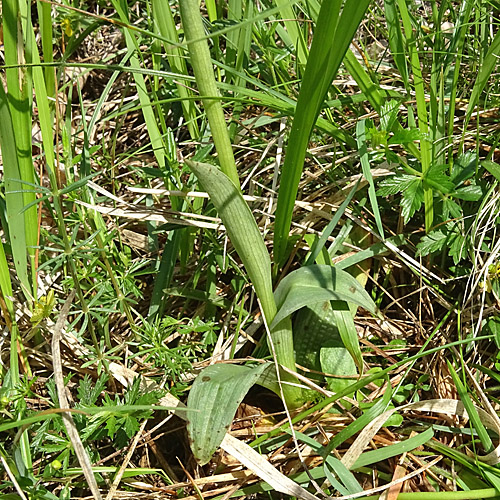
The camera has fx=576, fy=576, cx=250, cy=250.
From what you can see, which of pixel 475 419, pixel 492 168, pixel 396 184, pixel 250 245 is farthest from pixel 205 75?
pixel 475 419

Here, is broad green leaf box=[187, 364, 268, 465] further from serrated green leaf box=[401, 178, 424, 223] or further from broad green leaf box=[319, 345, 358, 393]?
serrated green leaf box=[401, 178, 424, 223]

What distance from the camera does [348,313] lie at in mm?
1410

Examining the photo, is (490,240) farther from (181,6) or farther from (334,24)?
(181,6)

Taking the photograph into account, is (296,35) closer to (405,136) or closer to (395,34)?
(395,34)

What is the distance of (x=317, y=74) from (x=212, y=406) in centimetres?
72

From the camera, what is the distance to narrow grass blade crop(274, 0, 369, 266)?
3.40 feet

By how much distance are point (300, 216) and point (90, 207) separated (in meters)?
0.61

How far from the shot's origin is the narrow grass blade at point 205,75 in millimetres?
995

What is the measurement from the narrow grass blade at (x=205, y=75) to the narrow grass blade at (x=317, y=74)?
172mm

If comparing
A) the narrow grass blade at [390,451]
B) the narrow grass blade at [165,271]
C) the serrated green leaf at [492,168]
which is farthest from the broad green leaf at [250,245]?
the serrated green leaf at [492,168]

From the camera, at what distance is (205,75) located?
107cm

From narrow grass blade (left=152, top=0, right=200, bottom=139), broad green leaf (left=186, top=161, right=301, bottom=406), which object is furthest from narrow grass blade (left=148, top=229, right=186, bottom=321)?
broad green leaf (left=186, top=161, right=301, bottom=406)

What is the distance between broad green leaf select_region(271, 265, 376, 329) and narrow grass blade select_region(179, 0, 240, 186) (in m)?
0.28

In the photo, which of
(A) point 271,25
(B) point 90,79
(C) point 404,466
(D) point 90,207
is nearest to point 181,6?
(D) point 90,207
